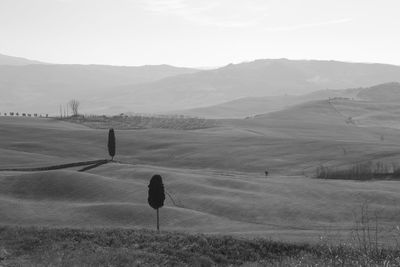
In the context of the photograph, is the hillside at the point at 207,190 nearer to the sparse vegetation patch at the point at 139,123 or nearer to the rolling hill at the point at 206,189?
the rolling hill at the point at 206,189

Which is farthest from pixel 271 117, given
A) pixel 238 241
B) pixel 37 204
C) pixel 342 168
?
pixel 238 241

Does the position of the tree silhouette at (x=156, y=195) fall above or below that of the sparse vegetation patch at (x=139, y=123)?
below

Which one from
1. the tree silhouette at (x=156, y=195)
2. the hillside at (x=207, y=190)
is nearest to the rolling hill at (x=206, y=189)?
the hillside at (x=207, y=190)

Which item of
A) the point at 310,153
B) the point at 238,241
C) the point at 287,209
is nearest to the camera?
the point at 238,241

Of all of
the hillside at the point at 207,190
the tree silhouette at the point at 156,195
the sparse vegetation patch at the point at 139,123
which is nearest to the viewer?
the tree silhouette at the point at 156,195

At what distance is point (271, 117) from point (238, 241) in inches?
6692

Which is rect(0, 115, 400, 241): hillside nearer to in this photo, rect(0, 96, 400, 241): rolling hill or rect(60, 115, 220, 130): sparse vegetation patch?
rect(0, 96, 400, 241): rolling hill

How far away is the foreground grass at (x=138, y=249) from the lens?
19.8 metres

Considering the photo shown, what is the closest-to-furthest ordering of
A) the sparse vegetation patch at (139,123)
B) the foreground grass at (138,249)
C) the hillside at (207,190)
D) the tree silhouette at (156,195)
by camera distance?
the foreground grass at (138,249)
the tree silhouette at (156,195)
the hillside at (207,190)
the sparse vegetation patch at (139,123)

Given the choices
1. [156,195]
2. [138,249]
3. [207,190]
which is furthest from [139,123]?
[138,249]

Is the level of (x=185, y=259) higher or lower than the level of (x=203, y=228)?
higher

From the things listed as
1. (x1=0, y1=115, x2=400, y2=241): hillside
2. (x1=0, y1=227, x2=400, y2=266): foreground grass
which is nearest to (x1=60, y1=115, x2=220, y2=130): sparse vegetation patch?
(x1=0, y1=115, x2=400, y2=241): hillside

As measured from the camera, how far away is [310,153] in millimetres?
99188

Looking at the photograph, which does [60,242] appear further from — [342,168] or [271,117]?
[271,117]
